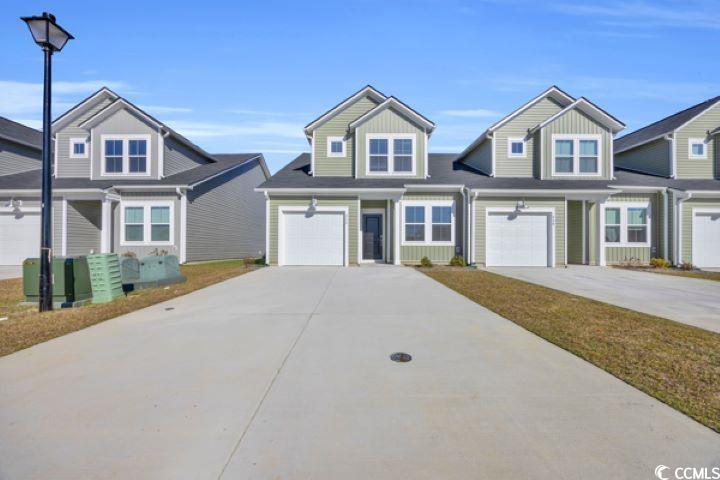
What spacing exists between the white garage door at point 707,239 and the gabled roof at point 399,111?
1248cm

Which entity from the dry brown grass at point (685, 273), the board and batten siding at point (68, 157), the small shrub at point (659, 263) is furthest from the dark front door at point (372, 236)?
the board and batten siding at point (68, 157)

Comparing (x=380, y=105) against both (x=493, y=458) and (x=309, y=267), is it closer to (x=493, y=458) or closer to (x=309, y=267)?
(x=309, y=267)

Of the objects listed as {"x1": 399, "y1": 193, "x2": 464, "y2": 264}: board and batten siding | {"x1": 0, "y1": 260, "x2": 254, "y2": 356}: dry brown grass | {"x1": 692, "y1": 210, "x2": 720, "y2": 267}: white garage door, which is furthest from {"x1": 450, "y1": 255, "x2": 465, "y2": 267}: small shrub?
{"x1": 692, "y1": 210, "x2": 720, "y2": 267}: white garage door

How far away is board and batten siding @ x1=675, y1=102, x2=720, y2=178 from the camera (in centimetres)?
1736

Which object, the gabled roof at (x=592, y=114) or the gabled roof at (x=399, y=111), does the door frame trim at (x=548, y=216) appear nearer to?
the gabled roof at (x=592, y=114)

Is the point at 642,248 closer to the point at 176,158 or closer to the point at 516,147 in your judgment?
the point at 516,147

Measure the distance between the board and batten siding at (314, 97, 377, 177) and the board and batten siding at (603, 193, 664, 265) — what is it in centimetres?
1175

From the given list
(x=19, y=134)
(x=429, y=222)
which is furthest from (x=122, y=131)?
(x=429, y=222)

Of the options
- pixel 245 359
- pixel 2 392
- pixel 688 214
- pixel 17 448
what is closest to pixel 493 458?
pixel 245 359

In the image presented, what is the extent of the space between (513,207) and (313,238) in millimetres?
8523

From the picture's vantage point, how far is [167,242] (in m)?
16.6

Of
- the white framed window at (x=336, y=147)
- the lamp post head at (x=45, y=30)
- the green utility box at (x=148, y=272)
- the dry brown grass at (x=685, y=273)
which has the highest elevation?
the white framed window at (x=336, y=147)

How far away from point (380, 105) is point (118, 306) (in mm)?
13052

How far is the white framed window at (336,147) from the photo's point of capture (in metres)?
17.0
